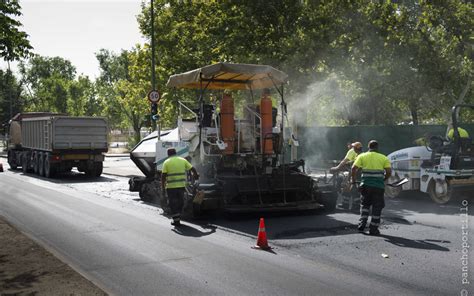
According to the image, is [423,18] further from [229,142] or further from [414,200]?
[229,142]

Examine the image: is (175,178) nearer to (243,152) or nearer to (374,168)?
(243,152)

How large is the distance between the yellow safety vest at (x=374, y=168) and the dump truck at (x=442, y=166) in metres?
4.17

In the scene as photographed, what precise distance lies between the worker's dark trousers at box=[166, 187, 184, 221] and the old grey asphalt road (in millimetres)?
428

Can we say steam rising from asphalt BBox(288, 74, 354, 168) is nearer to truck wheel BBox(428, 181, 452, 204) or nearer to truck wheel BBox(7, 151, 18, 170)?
truck wheel BBox(428, 181, 452, 204)

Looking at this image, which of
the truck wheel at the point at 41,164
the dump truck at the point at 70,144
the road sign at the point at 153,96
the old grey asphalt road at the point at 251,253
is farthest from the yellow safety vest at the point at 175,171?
the truck wheel at the point at 41,164

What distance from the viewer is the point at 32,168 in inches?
1029

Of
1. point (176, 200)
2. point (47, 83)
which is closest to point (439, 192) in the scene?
point (176, 200)

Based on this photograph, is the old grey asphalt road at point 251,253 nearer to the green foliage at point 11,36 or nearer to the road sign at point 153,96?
the green foliage at point 11,36

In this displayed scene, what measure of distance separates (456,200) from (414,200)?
129 centimetres

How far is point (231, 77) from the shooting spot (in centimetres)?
1248

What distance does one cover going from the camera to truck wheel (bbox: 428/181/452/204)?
43.0ft

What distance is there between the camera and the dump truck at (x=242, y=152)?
1096 centimetres

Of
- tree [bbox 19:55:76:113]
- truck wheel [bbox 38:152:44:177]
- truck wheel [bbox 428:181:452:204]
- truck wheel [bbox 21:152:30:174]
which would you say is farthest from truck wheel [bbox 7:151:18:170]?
tree [bbox 19:55:76:113]

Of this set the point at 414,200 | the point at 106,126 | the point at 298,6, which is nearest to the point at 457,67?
the point at 298,6
